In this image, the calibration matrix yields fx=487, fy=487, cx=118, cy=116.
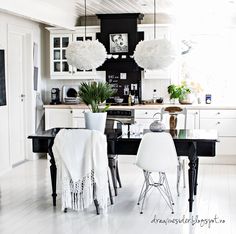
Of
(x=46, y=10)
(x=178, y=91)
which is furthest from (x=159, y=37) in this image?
(x=46, y=10)

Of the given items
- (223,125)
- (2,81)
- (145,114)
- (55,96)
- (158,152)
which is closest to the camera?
(158,152)

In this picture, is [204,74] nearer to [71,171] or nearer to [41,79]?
[41,79]

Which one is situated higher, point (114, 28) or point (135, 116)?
point (114, 28)

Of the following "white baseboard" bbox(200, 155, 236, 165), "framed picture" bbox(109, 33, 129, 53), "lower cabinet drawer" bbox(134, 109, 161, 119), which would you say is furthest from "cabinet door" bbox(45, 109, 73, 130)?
"white baseboard" bbox(200, 155, 236, 165)

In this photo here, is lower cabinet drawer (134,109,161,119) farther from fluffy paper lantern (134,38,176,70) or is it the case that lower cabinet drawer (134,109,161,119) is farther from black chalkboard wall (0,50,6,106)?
fluffy paper lantern (134,38,176,70)

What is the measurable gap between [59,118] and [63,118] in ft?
0.23

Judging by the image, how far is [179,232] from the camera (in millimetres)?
4582

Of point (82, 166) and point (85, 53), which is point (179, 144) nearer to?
point (82, 166)

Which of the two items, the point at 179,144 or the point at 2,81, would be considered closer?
the point at 179,144

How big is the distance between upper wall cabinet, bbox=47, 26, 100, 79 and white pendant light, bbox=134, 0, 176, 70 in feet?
10.7

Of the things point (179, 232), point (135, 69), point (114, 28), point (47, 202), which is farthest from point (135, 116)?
point (179, 232)

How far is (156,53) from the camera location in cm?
534

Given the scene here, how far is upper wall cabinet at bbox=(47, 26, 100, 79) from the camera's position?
28.2ft

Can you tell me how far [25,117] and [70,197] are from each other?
3474 millimetres
